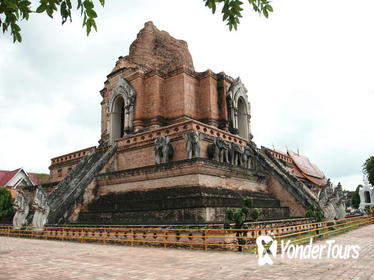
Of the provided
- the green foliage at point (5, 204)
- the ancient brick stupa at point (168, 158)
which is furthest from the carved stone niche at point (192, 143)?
the green foliage at point (5, 204)

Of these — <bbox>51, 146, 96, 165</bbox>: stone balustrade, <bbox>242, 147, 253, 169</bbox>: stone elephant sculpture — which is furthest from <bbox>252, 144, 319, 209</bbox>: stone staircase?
<bbox>51, 146, 96, 165</bbox>: stone balustrade

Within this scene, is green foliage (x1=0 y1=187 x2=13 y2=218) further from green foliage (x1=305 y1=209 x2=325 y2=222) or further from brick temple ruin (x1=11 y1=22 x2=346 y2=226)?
green foliage (x1=305 y1=209 x2=325 y2=222)

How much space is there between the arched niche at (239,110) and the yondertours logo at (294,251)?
11550 millimetres

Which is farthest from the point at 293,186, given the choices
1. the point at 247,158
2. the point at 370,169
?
the point at 370,169

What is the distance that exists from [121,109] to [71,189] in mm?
8202

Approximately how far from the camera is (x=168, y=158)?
52.8ft

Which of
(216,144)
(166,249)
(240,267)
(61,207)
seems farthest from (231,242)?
(61,207)

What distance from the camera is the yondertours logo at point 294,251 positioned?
7555 mm

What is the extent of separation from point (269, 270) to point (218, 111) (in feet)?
48.2

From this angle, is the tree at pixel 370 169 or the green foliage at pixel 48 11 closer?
the green foliage at pixel 48 11

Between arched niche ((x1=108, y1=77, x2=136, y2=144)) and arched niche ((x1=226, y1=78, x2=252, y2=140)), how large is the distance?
5984mm

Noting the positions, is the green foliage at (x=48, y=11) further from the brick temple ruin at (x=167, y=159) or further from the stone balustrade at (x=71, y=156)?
the stone balustrade at (x=71, y=156)

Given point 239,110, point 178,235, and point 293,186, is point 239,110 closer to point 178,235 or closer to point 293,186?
point 293,186

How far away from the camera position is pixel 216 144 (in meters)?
16.0
